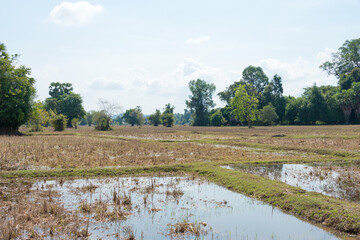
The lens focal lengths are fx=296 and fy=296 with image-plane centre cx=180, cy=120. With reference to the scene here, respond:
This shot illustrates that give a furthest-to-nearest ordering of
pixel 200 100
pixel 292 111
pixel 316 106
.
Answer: pixel 200 100
pixel 292 111
pixel 316 106

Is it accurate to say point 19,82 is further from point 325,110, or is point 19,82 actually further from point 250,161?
point 325,110

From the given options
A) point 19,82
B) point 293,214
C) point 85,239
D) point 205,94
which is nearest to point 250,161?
point 293,214

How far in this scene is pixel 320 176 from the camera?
37.7ft

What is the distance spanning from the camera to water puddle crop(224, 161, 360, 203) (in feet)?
30.5

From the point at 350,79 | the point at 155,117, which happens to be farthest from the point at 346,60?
the point at 155,117

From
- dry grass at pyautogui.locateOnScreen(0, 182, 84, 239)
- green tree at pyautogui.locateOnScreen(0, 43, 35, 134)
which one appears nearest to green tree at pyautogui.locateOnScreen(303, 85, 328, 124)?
green tree at pyautogui.locateOnScreen(0, 43, 35, 134)

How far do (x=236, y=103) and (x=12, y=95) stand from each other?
41895 mm

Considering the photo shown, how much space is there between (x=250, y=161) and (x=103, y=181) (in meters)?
7.60

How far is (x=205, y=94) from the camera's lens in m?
100

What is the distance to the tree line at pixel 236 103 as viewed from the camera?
40.5 m

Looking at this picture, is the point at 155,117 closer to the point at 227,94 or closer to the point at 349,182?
the point at 227,94

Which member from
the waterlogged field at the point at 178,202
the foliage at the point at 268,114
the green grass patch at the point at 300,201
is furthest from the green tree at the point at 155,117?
the green grass patch at the point at 300,201

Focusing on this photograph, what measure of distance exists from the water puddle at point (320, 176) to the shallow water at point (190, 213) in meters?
2.58

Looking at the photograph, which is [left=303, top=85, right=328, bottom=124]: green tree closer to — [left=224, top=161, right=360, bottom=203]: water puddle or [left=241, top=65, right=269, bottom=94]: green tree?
[left=241, top=65, right=269, bottom=94]: green tree
